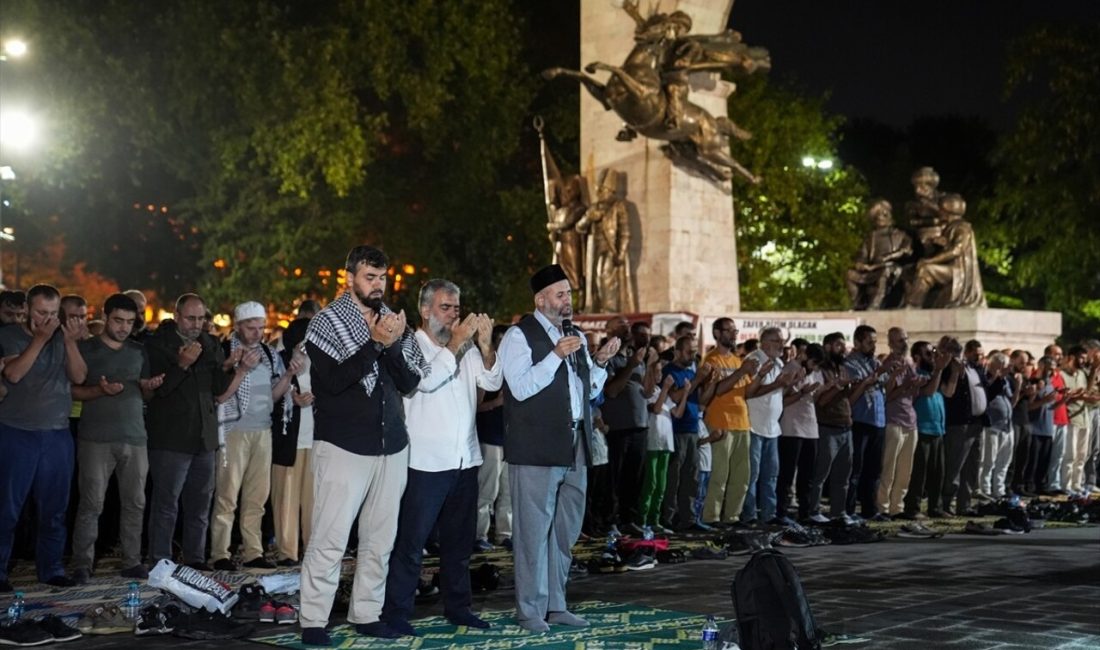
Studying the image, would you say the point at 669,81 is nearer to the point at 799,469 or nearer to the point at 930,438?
the point at 930,438

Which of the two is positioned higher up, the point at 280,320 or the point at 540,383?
the point at 280,320

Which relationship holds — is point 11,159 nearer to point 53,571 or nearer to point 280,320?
point 280,320

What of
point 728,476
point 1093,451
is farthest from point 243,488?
point 1093,451

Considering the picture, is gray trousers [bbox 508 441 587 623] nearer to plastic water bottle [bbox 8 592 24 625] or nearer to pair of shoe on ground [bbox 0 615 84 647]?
pair of shoe on ground [bbox 0 615 84 647]

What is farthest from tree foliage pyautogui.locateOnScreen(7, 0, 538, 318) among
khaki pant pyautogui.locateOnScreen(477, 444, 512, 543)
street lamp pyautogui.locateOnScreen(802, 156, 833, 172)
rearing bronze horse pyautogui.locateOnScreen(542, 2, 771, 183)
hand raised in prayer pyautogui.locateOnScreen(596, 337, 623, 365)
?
hand raised in prayer pyautogui.locateOnScreen(596, 337, 623, 365)

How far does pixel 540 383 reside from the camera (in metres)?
8.61

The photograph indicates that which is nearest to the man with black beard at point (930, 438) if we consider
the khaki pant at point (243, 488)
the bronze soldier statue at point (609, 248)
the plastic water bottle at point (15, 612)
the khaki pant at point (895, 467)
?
the khaki pant at point (895, 467)

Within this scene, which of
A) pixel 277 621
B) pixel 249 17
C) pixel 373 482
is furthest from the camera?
pixel 249 17

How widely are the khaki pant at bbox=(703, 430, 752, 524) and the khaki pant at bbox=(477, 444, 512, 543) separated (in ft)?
8.18

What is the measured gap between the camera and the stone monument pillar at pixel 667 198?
2291 centimetres

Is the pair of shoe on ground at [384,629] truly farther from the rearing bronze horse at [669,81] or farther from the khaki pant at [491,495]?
the rearing bronze horse at [669,81]

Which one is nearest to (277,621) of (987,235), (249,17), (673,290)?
(673,290)

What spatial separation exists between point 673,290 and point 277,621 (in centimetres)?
1469

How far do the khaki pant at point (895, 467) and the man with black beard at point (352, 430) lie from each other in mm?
9165
